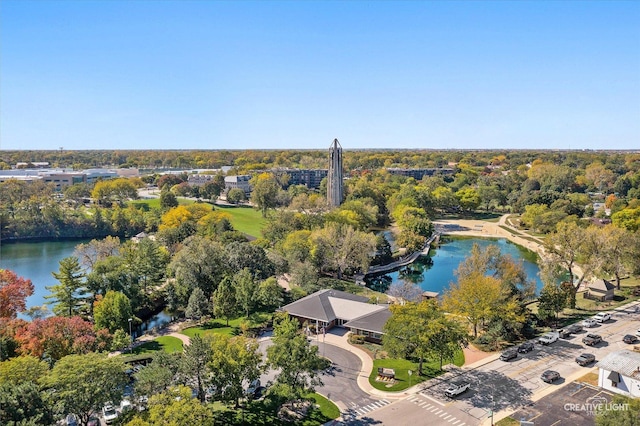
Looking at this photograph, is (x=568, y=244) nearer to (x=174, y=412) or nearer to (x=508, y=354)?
(x=508, y=354)

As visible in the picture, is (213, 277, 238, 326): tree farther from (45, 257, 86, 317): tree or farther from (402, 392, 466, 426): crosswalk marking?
(402, 392, 466, 426): crosswalk marking

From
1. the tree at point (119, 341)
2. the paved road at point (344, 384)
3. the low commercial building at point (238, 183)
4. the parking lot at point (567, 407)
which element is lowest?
the paved road at point (344, 384)

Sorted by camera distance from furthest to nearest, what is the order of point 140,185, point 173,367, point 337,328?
1. point 140,185
2. point 337,328
3. point 173,367

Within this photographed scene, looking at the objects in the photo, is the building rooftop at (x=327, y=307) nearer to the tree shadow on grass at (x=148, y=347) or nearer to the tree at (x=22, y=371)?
the tree shadow on grass at (x=148, y=347)

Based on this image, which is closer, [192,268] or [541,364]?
[541,364]

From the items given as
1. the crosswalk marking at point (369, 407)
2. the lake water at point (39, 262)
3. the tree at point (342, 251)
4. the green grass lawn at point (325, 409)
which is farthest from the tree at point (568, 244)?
the lake water at point (39, 262)

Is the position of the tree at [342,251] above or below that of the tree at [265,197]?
below

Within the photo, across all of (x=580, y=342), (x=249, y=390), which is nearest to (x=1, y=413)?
(x=249, y=390)

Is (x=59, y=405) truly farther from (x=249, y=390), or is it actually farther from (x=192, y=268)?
(x=192, y=268)
